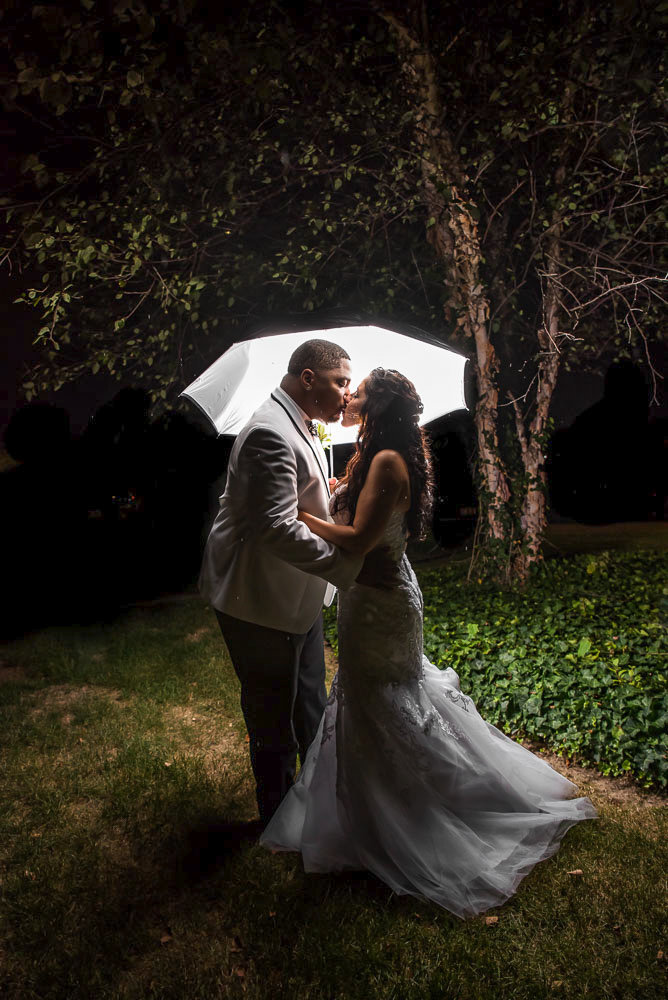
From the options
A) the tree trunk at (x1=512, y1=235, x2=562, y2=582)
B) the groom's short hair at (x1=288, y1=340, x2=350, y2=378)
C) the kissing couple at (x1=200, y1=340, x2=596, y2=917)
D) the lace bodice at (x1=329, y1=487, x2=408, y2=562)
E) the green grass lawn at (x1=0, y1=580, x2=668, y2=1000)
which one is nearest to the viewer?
the green grass lawn at (x1=0, y1=580, x2=668, y2=1000)

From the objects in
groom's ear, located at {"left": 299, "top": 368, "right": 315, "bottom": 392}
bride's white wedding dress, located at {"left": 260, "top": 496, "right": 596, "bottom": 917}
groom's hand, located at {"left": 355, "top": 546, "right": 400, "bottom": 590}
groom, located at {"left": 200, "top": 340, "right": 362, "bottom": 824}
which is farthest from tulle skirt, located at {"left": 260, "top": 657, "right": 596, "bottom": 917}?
groom's ear, located at {"left": 299, "top": 368, "right": 315, "bottom": 392}

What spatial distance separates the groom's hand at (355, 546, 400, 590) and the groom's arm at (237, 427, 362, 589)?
28cm

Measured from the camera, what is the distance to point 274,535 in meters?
2.75

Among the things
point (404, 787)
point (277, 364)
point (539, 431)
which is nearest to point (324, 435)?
point (277, 364)

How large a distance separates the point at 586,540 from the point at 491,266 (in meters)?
9.65

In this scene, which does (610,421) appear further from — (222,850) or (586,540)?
(222,850)

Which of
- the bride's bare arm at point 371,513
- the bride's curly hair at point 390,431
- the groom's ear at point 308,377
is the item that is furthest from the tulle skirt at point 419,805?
the groom's ear at point 308,377

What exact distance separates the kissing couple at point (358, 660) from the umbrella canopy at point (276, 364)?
0.87m

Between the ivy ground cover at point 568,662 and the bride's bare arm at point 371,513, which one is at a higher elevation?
the bride's bare arm at point 371,513

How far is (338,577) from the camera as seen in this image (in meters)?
2.89

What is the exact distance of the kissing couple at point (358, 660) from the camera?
9.37 feet

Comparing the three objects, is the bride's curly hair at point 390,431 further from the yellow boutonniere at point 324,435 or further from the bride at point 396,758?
the yellow boutonniere at point 324,435

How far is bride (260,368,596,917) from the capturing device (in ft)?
9.60

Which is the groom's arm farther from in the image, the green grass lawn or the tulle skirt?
the green grass lawn
